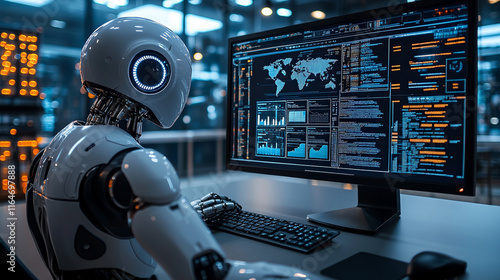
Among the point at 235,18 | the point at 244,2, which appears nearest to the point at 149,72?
the point at 235,18

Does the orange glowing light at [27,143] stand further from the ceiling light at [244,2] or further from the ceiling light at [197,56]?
the ceiling light at [244,2]

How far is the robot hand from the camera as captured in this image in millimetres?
928

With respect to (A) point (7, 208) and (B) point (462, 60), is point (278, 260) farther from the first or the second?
(A) point (7, 208)

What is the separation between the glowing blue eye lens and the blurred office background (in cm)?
123

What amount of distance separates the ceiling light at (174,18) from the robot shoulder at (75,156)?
12.8ft

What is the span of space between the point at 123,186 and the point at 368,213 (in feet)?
2.25

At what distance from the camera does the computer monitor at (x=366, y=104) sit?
0.79 metres

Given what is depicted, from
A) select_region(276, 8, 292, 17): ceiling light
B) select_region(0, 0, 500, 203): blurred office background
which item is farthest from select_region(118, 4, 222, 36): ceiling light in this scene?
select_region(276, 8, 292, 17): ceiling light

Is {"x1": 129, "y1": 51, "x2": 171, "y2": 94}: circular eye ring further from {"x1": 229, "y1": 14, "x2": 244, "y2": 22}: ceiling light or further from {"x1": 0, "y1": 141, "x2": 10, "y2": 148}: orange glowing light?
{"x1": 229, "y1": 14, "x2": 244, "y2": 22}: ceiling light

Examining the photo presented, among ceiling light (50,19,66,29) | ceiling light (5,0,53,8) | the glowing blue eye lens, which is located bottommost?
the glowing blue eye lens

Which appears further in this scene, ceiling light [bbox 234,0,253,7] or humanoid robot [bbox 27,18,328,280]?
ceiling light [bbox 234,0,253,7]

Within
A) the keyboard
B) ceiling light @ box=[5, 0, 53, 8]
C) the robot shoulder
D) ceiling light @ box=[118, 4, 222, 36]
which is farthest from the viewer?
ceiling light @ box=[118, 4, 222, 36]

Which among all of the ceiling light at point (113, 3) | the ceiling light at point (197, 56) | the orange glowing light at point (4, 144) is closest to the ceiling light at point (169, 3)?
the ceiling light at point (113, 3)

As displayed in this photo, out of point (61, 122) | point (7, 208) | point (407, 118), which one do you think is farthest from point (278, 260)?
point (61, 122)
